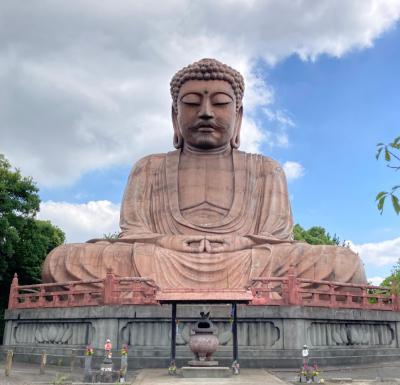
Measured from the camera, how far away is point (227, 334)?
30.9 ft

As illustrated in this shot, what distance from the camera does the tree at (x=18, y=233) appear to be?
15.8 metres

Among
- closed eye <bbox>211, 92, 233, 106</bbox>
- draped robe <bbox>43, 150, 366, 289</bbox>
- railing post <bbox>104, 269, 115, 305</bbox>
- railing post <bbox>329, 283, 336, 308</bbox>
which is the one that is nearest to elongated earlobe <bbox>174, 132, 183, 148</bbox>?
draped robe <bbox>43, 150, 366, 289</bbox>

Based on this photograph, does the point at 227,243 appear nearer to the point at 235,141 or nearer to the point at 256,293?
the point at 256,293

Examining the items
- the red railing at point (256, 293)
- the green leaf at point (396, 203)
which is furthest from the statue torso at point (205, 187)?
the green leaf at point (396, 203)

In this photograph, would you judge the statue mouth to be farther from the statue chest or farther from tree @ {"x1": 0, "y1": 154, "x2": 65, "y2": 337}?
tree @ {"x1": 0, "y1": 154, "x2": 65, "y2": 337}

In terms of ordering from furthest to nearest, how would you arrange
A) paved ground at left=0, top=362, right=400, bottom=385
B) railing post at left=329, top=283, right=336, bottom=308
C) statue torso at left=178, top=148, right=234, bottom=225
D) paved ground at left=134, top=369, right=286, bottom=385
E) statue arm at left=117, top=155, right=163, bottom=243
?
statue torso at left=178, top=148, right=234, bottom=225 → statue arm at left=117, top=155, right=163, bottom=243 → railing post at left=329, top=283, right=336, bottom=308 → paved ground at left=0, top=362, right=400, bottom=385 → paved ground at left=134, top=369, right=286, bottom=385

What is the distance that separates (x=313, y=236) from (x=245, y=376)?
22953 mm

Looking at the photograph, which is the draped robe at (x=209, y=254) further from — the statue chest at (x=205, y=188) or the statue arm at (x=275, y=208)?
the statue chest at (x=205, y=188)

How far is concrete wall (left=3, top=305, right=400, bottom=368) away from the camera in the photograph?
9.09 meters

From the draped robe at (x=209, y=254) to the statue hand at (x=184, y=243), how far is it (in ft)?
0.53

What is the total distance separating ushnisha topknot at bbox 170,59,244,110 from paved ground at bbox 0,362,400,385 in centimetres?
777

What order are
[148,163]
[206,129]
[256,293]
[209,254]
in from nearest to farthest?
[256,293] < [209,254] < [206,129] < [148,163]

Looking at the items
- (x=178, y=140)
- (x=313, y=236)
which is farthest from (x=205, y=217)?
(x=313, y=236)

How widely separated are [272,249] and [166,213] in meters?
3.24
